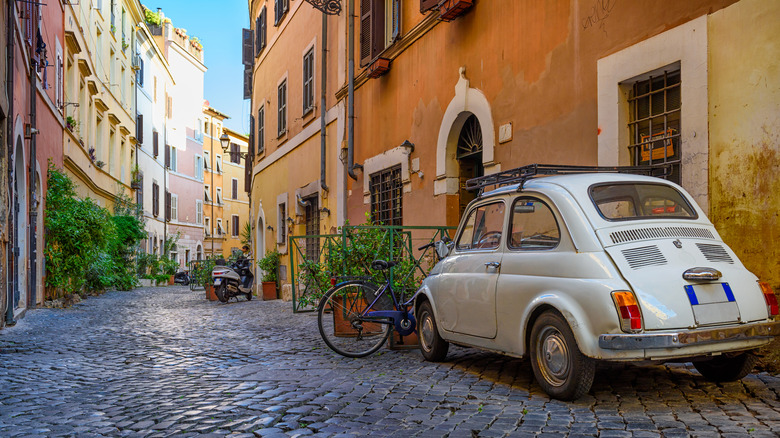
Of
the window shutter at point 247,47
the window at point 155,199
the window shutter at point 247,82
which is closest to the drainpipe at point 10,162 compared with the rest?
the window shutter at point 247,47

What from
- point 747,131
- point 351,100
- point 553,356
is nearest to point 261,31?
point 351,100

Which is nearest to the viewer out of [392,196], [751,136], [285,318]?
[751,136]

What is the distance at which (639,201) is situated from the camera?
5.02 meters

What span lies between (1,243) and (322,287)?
429cm

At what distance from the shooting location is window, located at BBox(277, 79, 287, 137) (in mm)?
19703

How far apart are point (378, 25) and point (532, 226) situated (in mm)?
8570

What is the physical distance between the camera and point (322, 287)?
9781 millimetres

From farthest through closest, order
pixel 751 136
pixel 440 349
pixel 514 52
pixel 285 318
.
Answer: pixel 285 318 → pixel 514 52 → pixel 440 349 → pixel 751 136

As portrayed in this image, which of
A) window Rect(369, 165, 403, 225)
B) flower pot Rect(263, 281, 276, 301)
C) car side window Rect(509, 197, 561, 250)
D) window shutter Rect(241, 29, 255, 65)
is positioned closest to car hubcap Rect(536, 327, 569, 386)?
car side window Rect(509, 197, 561, 250)

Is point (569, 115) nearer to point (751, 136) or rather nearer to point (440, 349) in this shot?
point (751, 136)

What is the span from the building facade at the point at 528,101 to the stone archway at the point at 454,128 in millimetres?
23

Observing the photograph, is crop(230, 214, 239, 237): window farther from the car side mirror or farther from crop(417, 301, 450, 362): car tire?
the car side mirror

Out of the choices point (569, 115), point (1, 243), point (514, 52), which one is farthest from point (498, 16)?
point (1, 243)

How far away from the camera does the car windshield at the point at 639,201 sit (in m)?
4.88
